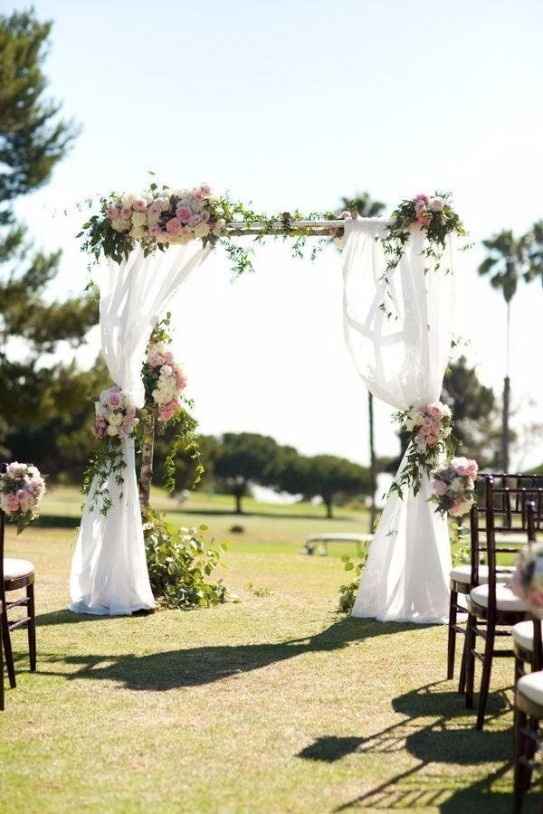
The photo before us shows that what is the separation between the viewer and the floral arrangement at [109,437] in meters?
7.28

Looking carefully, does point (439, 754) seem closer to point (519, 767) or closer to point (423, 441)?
point (519, 767)

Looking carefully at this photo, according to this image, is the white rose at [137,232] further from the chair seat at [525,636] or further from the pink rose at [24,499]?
the chair seat at [525,636]

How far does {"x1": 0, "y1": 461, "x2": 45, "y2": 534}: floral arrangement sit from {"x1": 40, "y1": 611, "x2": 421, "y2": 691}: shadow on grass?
0.95m

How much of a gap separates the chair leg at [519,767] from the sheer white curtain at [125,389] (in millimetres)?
4292

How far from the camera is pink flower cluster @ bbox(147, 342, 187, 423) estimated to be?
7.61 m

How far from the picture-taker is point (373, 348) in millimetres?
7211

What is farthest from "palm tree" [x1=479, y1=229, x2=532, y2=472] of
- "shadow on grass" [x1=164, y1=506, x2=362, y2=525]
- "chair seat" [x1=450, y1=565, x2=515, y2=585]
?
"chair seat" [x1=450, y1=565, x2=515, y2=585]

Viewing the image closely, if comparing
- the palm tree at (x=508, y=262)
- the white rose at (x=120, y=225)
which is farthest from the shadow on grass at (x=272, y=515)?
the white rose at (x=120, y=225)

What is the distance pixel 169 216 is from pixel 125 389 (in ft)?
4.35

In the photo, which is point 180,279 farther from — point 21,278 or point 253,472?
point 253,472

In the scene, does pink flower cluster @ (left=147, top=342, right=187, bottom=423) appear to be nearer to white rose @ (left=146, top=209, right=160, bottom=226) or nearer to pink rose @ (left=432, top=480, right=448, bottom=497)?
white rose @ (left=146, top=209, right=160, bottom=226)

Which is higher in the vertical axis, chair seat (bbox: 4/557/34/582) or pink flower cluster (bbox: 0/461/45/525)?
pink flower cluster (bbox: 0/461/45/525)

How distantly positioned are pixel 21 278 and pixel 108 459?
12107mm

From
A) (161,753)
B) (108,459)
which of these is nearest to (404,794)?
(161,753)
